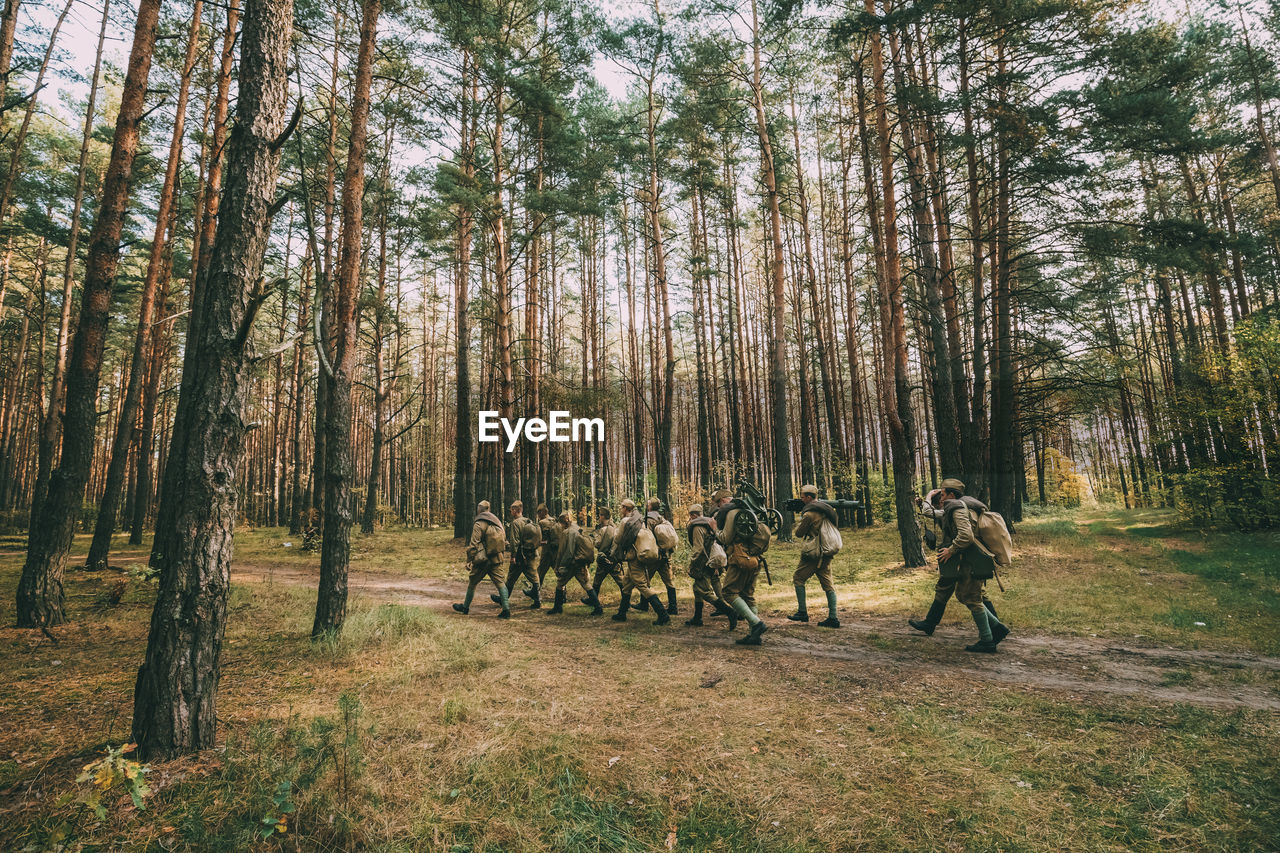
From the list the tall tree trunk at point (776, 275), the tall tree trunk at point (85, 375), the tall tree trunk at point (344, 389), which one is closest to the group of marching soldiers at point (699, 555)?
the tall tree trunk at point (344, 389)

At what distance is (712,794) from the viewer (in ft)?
10.9

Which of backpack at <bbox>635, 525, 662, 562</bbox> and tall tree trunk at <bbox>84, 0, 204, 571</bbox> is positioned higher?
tall tree trunk at <bbox>84, 0, 204, 571</bbox>

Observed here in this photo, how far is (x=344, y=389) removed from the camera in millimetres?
6848

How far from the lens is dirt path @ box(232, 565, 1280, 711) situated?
16.1 ft

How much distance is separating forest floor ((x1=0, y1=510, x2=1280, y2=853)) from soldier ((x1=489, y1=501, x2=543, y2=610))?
1.97 m

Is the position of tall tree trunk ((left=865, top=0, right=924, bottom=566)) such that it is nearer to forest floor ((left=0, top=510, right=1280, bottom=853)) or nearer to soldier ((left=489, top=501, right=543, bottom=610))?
forest floor ((left=0, top=510, right=1280, bottom=853))

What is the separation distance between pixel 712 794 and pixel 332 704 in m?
3.43

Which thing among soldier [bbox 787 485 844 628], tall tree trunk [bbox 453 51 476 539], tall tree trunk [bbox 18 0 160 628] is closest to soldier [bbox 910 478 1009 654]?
soldier [bbox 787 485 844 628]

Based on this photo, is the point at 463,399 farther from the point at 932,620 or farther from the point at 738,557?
the point at 932,620

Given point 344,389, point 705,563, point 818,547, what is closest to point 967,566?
point 818,547

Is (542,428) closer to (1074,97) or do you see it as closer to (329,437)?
(329,437)

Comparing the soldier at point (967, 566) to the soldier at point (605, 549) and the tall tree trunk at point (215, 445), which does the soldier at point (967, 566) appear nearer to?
the soldier at point (605, 549)

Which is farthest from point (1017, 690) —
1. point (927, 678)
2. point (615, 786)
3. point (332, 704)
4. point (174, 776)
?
point (174, 776)

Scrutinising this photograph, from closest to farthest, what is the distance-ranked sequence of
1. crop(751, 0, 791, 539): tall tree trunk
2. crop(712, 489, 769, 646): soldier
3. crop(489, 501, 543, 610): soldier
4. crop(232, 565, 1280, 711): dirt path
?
crop(232, 565, 1280, 711): dirt path
crop(712, 489, 769, 646): soldier
crop(489, 501, 543, 610): soldier
crop(751, 0, 791, 539): tall tree trunk
